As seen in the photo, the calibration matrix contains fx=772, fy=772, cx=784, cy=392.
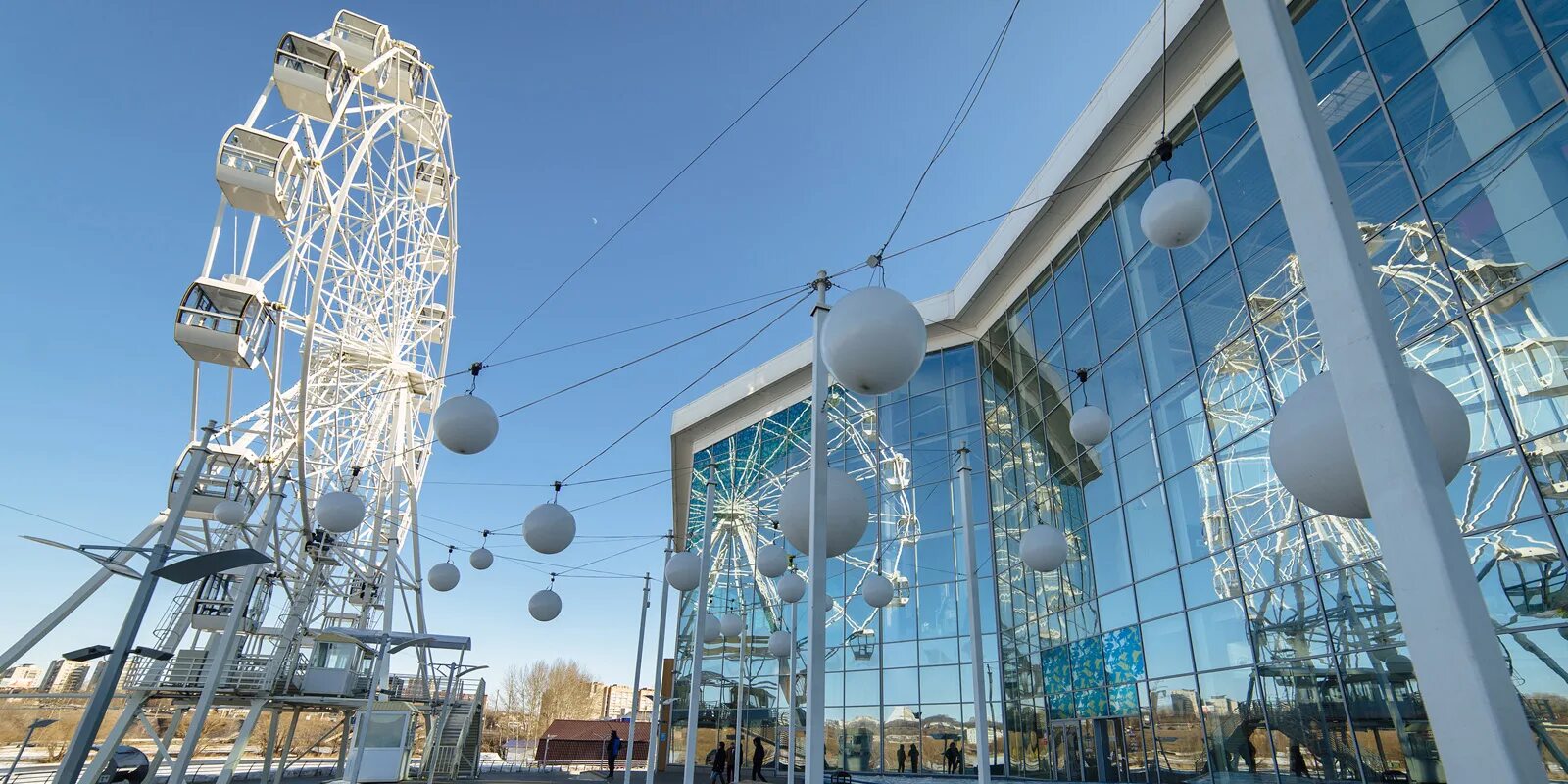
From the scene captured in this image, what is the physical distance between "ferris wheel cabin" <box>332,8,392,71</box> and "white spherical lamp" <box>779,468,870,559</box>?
18387 mm

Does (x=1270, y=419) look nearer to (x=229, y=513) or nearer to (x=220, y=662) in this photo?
(x=220, y=662)

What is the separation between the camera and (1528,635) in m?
9.28

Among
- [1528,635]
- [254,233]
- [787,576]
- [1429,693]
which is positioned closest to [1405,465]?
[1429,693]

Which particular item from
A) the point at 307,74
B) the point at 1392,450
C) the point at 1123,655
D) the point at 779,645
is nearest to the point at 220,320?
the point at 307,74

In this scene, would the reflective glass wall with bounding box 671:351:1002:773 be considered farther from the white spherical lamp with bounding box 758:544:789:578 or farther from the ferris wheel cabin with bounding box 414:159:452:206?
the ferris wheel cabin with bounding box 414:159:452:206

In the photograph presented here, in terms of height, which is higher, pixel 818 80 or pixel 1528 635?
pixel 818 80

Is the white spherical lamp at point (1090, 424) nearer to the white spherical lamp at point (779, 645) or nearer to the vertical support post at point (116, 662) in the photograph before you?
the white spherical lamp at point (779, 645)

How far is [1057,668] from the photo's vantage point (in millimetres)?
20078

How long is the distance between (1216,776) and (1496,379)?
8.43 meters

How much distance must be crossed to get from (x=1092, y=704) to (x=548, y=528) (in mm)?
14615

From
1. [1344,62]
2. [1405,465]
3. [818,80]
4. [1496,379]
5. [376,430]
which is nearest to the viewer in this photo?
[1405,465]

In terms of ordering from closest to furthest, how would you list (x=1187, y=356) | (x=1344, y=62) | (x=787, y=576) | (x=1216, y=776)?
(x=1344, y=62) < (x=1216, y=776) < (x=787, y=576) < (x=1187, y=356)

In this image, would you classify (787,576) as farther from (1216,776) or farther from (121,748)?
(121,748)

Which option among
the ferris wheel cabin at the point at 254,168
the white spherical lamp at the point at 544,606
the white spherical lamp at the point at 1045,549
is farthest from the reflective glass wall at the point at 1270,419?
the ferris wheel cabin at the point at 254,168
